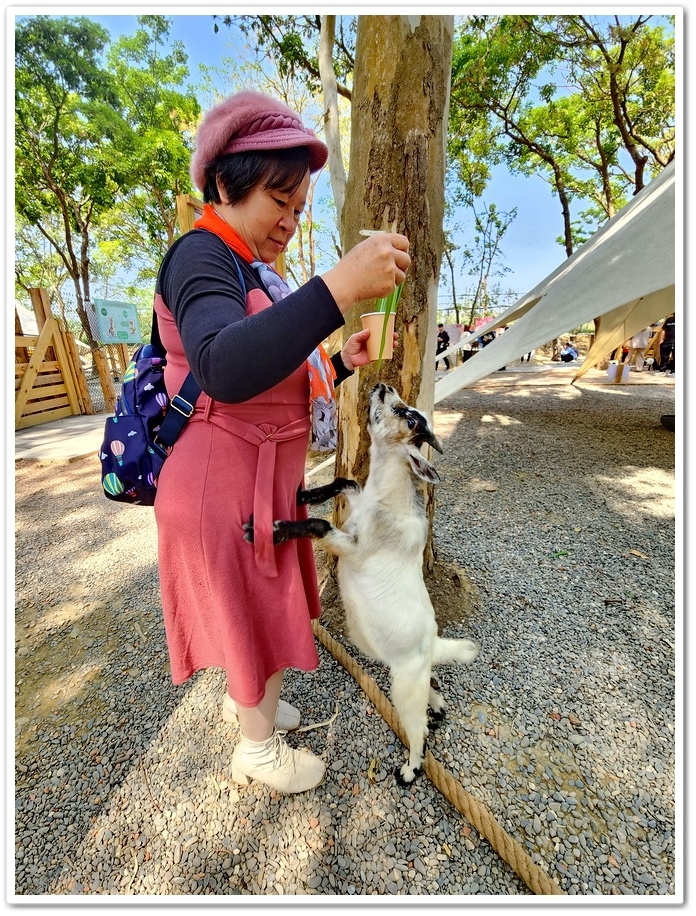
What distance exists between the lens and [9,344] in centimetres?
165

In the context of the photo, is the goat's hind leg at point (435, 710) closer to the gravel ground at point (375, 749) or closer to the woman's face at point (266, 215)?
the gravel ground at point (375, 749)

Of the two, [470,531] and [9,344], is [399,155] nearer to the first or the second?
[9,344]

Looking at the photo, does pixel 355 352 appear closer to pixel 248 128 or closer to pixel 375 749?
pixel 248 128

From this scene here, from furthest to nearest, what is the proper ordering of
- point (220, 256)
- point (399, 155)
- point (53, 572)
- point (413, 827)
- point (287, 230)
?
point (53, 572) → point (399, 155) → point (413, 827) → point (287, 230) → point (220, 256)

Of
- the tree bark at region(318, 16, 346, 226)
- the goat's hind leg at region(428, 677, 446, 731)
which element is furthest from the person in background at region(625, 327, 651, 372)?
the goat's hind leg at region(428, 677, 446, 731)

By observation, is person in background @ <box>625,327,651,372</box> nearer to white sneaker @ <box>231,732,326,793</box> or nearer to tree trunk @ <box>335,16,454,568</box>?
tree trunk @ <box>335,16,454,568</box>

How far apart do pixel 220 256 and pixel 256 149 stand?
28 cm

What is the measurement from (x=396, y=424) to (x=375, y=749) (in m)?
1.42

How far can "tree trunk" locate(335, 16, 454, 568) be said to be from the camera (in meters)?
1.95

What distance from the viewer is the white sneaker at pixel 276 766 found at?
1.52 m

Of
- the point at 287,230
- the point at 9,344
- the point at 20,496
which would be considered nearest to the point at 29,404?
the point at 20,496

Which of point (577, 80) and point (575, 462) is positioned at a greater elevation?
point (577, 80)

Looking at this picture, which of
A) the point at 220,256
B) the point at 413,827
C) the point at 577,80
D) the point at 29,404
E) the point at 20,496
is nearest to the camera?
Result: the point at 220,256

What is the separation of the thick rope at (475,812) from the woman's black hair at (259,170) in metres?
2.05
